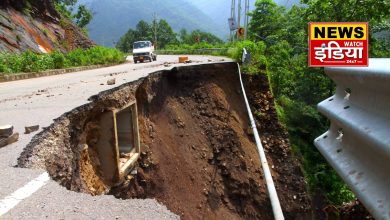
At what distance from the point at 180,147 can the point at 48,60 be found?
1053 cm

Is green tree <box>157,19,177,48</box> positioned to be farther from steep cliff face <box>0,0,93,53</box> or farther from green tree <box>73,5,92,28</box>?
steep cliff face <box>0,0,93,53</box>

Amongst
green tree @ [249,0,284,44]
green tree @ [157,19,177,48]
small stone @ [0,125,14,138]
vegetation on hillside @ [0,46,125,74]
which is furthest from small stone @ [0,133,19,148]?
green tree @ [157,19,177,48]

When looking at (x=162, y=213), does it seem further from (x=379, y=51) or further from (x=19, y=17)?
(x=19, y=17)

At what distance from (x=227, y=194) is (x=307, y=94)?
10079mm

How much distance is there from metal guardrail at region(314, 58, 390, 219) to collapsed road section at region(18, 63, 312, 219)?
9.62 ft

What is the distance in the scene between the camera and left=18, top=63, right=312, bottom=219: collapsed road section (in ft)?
17.5

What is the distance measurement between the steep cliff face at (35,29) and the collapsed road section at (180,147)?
10596 mm

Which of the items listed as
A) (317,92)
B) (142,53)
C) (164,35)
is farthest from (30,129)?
(164,35)

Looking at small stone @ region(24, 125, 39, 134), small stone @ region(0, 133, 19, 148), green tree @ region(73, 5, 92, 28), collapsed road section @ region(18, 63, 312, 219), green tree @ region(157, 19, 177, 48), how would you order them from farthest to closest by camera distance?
1. green tree @ region(157, 19, 177, 48)
2. green tree @ region(73, 5, 92, 28)
3. collapsed road section @ region(18, 63, 312, 219)
4. small stone @ region(24, 125, 39, 134)
5. small stone @ region(0, 133, 19, 148)

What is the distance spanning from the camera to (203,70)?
40.3 ft

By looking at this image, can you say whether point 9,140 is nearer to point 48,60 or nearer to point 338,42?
point 338,42

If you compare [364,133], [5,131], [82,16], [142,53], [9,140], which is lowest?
[9,140]

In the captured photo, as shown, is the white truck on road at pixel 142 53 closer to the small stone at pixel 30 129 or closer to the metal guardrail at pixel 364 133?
the small stone at pixel 30 129

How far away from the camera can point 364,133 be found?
1493mm
